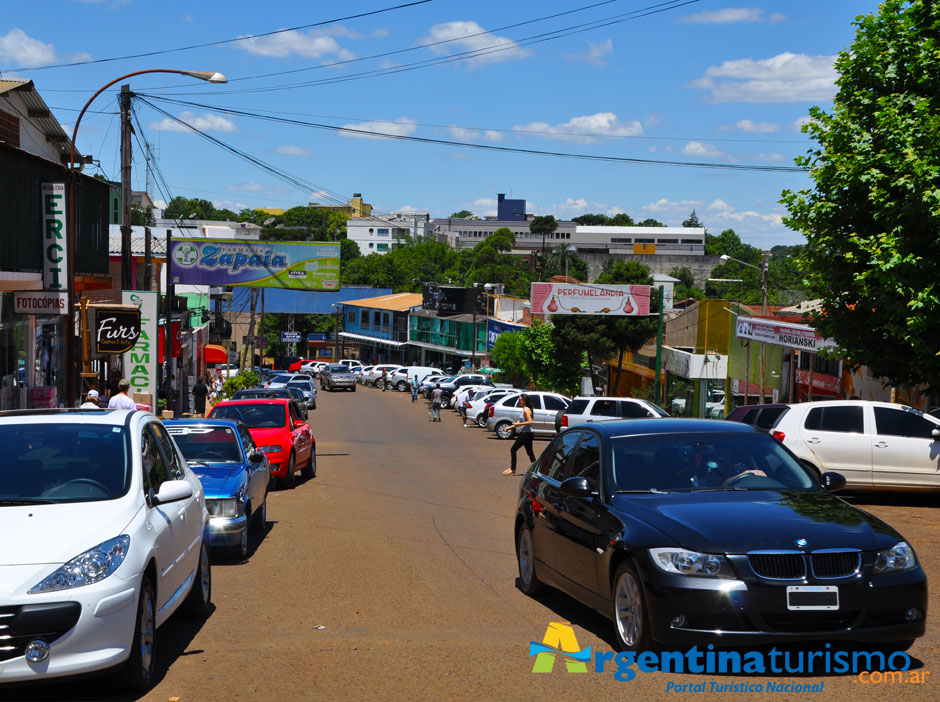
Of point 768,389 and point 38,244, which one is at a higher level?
point 38,244

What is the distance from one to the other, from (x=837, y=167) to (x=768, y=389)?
25.0m

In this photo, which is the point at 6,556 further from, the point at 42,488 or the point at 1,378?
the point at 1,378

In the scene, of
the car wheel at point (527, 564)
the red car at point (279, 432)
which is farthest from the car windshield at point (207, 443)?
the red car at point (279, 432)

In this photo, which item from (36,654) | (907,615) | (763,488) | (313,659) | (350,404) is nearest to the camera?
(36,654)

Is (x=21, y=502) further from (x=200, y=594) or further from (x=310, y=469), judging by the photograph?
(x=310, y=469)

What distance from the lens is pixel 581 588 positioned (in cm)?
771

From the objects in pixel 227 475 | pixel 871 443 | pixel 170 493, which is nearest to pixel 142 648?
pixel 170 493

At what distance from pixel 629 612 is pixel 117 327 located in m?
20.5

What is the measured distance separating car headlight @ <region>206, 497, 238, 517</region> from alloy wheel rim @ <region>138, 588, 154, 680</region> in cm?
482

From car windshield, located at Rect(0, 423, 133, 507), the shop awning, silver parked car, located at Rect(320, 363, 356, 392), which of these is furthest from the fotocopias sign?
car windshield, located at Rect(0, 423, 133, 507)

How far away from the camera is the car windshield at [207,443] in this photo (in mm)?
12719

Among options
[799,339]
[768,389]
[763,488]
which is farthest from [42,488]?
[768,389]

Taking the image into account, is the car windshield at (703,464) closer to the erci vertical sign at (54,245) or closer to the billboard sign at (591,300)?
the erci vertical sign at (54,245)

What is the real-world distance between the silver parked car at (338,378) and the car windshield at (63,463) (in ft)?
213
